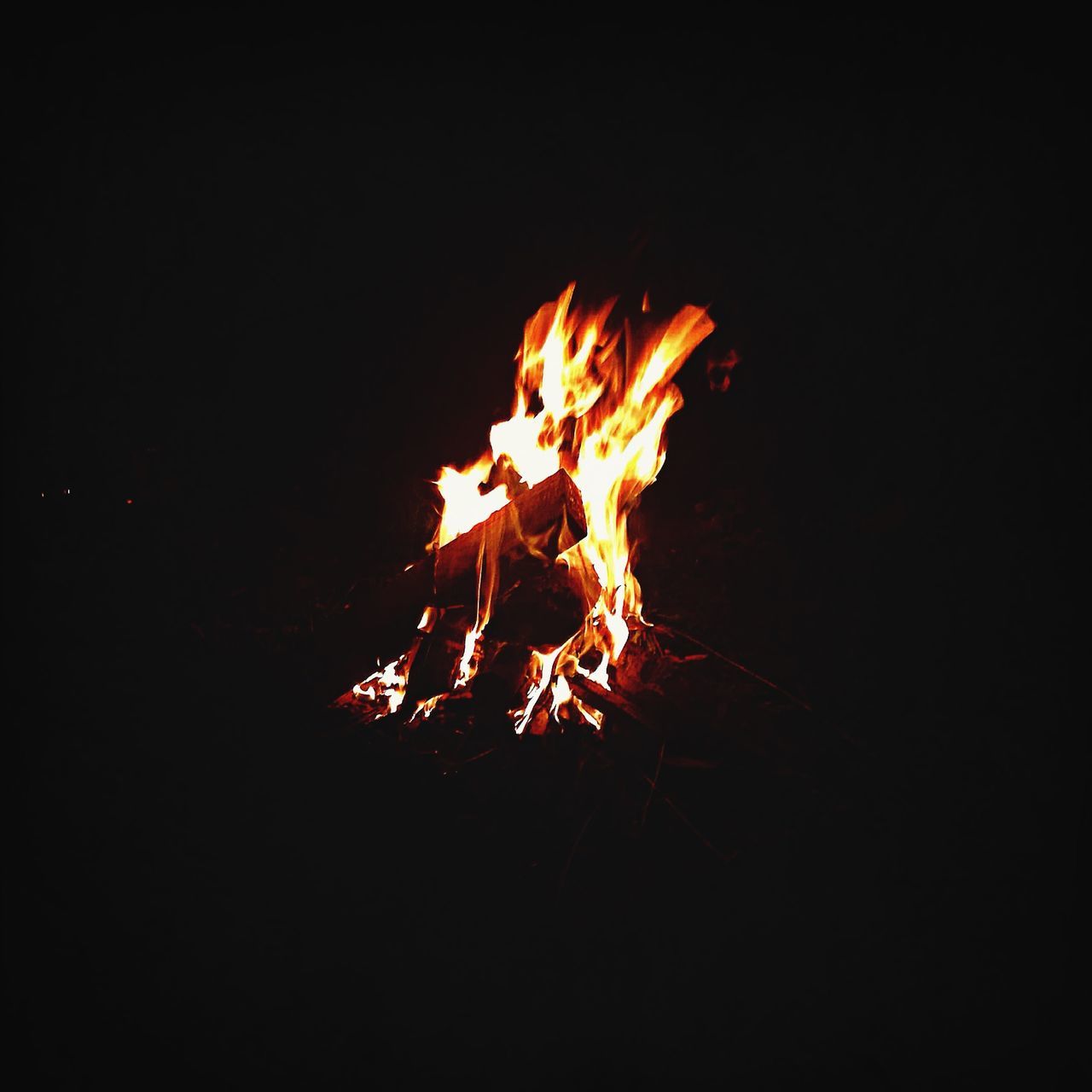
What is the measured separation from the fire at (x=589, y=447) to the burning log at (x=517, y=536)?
0.04 metres

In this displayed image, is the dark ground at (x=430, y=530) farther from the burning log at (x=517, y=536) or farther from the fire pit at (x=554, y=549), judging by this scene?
the burning log at (x=517, y=536)

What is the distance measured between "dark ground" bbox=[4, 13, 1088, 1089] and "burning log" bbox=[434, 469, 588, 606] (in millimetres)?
173

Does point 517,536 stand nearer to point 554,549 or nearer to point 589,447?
point 554,549

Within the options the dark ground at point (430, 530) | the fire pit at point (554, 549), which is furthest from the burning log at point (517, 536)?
the dark ground at point (430, 530)

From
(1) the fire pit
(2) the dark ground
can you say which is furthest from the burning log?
(2) the dark ground

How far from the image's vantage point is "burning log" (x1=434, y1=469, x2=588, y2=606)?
1548 mm

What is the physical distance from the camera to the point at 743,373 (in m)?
1.66

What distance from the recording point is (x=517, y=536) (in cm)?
156

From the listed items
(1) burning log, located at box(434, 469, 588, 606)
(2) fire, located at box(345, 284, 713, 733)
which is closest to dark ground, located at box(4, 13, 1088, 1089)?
(2) fire, located at box(345, 284, 713, 733)

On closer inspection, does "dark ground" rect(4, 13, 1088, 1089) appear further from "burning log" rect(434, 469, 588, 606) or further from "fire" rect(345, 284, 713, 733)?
"burning log" rect(434, 469, 588, 606)

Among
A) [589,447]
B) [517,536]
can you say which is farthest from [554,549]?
[589,447]

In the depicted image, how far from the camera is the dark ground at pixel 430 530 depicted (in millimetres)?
1568

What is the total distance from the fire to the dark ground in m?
0.05

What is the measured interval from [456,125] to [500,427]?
59cm
